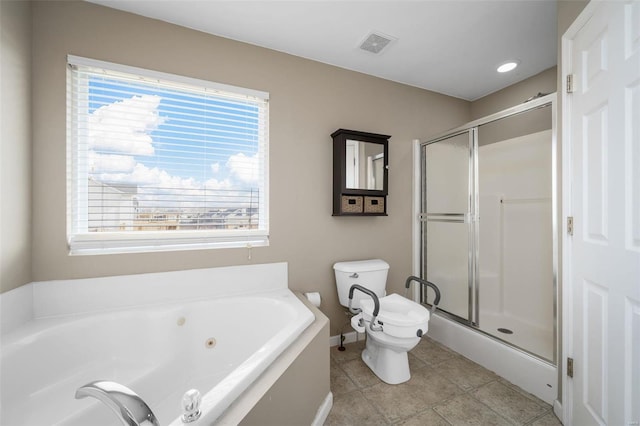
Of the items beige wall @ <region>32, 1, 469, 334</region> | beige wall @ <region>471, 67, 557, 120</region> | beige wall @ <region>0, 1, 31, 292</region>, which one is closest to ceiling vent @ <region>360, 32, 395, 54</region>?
beige wall @ <region>32, 1, 469, 334</region>

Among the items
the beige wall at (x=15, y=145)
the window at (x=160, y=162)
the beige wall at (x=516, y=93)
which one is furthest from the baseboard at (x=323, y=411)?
the beige wall at (x=516, y=93)

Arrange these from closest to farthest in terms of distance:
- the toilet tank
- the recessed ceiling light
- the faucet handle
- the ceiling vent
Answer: the faucet handle → the ceiling vent → the toilet tank → the recessed ceiling light

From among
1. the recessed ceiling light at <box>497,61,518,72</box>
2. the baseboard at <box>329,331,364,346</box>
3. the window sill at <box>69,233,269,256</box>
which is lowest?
the baseboard at <box>329,331,364,346</box>

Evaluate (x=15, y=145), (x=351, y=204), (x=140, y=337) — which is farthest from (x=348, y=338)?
(x=15, y=145)

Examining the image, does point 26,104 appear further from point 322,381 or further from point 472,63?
point 472,63

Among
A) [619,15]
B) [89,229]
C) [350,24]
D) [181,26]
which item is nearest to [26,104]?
[89,229]

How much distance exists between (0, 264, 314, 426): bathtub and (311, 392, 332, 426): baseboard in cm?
46

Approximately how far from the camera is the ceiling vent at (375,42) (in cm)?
190

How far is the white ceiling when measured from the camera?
5.31 ft

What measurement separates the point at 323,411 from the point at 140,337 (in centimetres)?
115

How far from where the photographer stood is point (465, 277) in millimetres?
2268

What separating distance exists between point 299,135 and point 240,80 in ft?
1.96

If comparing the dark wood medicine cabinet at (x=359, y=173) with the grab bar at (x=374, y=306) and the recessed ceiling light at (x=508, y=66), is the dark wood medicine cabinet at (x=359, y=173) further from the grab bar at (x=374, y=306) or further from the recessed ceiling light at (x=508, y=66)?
the recessed ceiling light at (x=508, y=66)

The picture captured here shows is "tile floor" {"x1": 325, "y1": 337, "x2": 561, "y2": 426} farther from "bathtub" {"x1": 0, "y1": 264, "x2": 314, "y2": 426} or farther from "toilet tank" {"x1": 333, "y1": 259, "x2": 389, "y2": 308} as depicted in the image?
"bathtub" {"x1": 0, "y1": 264, "x2": 314, "y2": 426}
